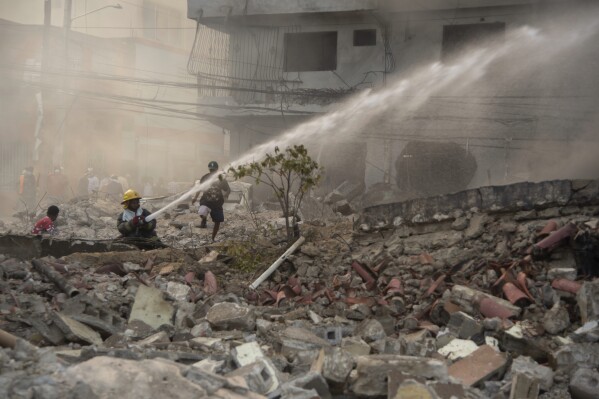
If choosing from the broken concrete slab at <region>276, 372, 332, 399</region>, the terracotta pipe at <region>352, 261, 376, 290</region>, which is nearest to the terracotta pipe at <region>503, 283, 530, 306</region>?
the terracotta pipe at <region>352, 261, 376, 290</region>

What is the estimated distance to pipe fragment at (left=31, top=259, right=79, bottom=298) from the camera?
762 centimetres

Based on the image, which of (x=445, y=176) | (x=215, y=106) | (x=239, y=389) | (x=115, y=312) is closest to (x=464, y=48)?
(x=445, y=176)

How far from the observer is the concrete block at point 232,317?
22.1 ft

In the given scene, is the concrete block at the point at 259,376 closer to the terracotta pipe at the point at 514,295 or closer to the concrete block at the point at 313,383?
the concrete block at the point at 313,383

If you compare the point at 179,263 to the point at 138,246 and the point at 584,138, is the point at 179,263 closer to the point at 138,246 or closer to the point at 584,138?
the point at 138,246

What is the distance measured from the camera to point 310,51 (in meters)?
21.8

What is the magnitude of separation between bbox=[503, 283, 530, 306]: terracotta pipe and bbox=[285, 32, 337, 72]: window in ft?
49.4

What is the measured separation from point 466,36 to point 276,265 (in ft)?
41.0

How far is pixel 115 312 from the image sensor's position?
7.27m

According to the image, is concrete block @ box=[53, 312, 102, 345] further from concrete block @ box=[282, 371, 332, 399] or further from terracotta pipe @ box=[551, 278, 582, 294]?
terracotta pipe @ box=[551, 278, 582, 294]

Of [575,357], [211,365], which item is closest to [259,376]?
[211,365]

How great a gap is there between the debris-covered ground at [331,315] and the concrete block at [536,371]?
0.05ft

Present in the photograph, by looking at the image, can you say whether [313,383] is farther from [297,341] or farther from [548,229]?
[548,229]

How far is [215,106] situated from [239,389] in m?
18.7
